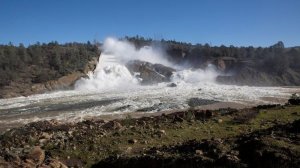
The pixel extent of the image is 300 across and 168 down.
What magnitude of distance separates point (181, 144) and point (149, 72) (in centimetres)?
7319

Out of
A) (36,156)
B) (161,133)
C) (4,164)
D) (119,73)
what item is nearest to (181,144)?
(161,133)

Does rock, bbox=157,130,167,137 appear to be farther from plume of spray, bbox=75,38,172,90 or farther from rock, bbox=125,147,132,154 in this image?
plume of spray, bbox=75,38,172,90

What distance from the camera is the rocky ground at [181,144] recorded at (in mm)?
9312

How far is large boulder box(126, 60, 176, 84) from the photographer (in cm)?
8143

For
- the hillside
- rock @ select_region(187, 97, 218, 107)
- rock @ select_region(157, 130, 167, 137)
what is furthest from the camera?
the hillside

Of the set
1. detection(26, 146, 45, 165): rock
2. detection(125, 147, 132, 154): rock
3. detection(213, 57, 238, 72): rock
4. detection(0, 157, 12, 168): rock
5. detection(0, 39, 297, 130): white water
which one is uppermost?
detection(0, 157, 12, 168): rock

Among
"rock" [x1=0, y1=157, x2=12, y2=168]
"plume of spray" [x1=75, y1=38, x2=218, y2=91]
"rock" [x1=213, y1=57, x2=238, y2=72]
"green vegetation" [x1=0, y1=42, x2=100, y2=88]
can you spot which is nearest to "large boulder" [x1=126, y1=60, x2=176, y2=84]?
"plume of spray" [x1=75, y1=38, x2=218, y2=91]

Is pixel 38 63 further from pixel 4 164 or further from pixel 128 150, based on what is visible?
pixel 4 164

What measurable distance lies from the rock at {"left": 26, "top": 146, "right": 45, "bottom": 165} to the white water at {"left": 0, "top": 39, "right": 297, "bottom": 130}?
19921 millimetres

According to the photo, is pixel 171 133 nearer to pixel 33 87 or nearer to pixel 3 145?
pixel 3 145

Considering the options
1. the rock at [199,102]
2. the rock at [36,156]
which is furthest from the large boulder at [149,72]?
the rock at [36,156]

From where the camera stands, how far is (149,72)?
84875 mm

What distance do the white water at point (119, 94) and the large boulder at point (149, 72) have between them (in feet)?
5.70

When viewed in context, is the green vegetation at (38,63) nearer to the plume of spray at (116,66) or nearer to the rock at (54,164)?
the plume of spray at (116,66)
